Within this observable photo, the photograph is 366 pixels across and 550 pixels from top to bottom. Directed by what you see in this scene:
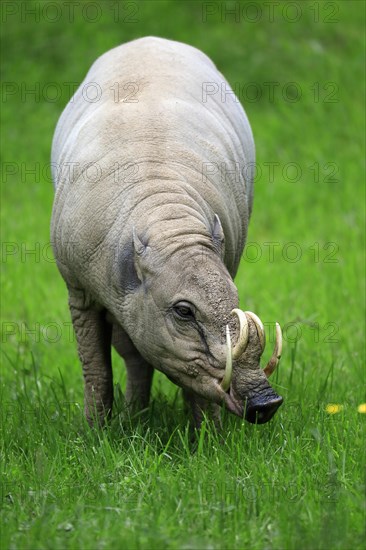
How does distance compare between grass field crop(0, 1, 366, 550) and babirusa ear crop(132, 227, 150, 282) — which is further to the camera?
babirusa ear crop(132, 227, 150, 282)

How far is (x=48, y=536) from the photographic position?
418 cm

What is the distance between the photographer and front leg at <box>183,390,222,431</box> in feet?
18.4

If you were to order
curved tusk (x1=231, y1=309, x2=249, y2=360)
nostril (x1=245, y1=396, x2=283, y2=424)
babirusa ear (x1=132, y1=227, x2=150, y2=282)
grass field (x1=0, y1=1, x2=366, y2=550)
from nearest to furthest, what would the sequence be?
grass field (x1=0, y1=1, x2=366, y2=550), curved tusk (x1=231, y1=309, x2=249, y2=360), nostril (x1=245, y1=396, x2=283, y2=424), babirusa ear (x1=132, y1=227, x2=150, y2=282)

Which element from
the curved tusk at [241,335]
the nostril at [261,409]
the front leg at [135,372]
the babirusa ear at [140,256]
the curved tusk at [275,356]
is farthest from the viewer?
the front leg at [135,372]

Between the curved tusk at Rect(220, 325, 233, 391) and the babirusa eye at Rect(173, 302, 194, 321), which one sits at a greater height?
the babirusa eye at Rect(173, 302, 194, 321)

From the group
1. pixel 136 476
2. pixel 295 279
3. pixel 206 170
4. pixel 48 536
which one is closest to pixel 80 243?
pixel 206 170

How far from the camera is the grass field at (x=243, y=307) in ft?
14.3

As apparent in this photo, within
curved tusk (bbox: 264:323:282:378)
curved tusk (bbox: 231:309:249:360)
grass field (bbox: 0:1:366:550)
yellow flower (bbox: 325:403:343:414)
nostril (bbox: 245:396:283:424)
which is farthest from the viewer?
yellow flower (bbox: 325:403:343:414)

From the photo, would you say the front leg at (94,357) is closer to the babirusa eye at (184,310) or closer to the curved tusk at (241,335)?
the babirusa eye at (184,310)

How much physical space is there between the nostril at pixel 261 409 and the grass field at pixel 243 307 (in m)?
0.25

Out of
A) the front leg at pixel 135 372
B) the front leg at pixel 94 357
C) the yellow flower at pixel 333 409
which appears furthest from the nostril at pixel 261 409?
the front leg at pixel 135 372

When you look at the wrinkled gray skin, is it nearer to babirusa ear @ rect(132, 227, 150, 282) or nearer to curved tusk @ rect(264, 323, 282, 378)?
babirusa ear @ rect(132, 227, 150, 282)

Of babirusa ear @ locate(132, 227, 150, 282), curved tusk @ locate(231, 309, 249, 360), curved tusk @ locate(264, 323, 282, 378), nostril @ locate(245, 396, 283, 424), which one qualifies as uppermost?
babirusa ear @ locate(132, 227, 150, 282)

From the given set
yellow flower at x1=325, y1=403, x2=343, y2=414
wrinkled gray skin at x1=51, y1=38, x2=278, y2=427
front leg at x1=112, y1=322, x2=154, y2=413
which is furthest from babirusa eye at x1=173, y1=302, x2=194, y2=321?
front leg at x1=112, y1=322, x2=154, y2=413
